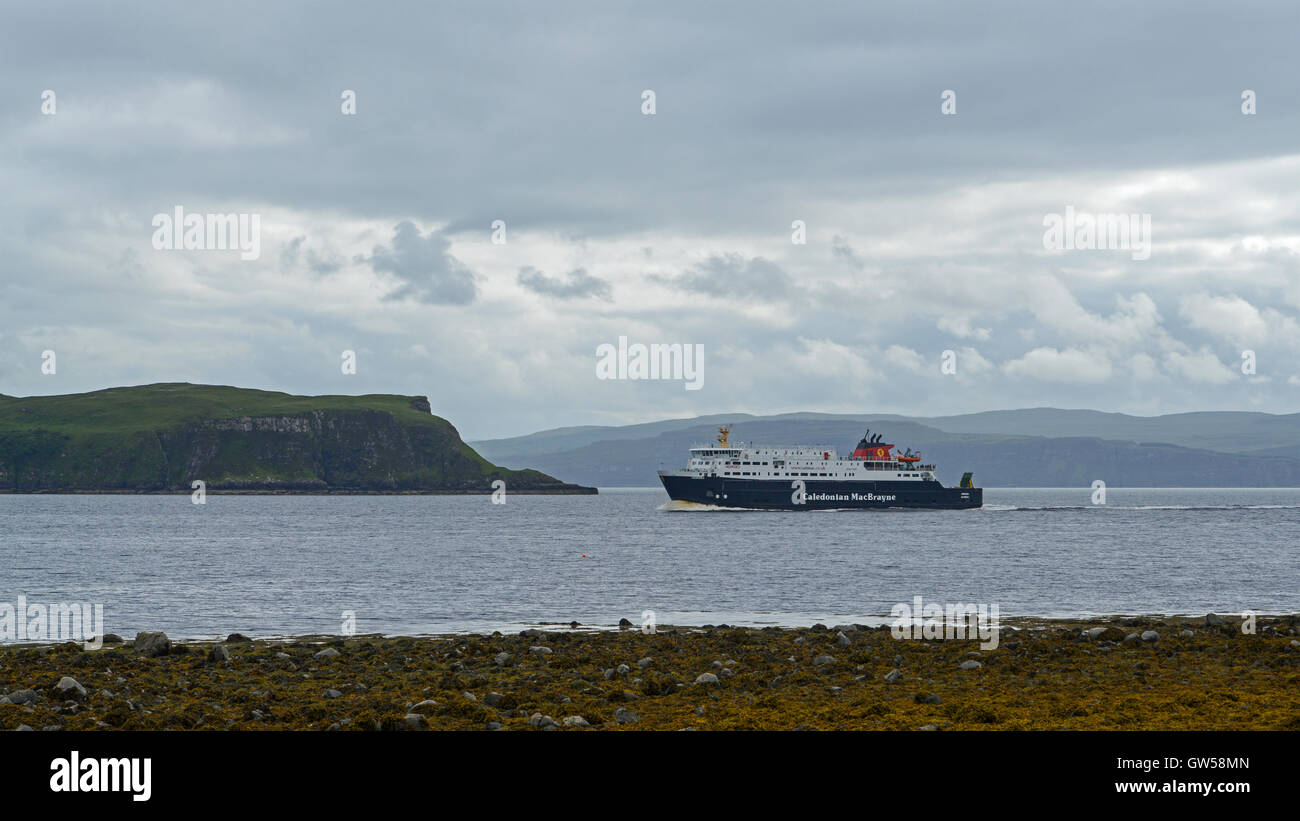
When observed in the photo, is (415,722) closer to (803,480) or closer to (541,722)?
(541,722)

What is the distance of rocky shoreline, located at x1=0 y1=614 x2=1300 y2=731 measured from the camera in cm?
1875

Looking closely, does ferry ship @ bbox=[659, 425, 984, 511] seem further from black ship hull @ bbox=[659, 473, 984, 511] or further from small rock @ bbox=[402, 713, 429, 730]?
small rock @ bbox=[402, 713, 429, 730]

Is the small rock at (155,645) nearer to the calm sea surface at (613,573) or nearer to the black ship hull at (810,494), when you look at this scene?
the calm sea surface at (613,573)

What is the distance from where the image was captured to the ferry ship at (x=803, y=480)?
17838cm

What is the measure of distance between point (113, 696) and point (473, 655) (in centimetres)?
978

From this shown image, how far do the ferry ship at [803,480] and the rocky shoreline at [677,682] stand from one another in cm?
14364

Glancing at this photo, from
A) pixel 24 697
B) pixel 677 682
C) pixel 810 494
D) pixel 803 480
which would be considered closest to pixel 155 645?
pixel 24 697

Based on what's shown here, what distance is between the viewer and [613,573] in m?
72.4

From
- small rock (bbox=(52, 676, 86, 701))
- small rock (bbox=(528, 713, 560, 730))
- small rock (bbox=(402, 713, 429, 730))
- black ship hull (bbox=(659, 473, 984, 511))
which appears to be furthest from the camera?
black ship hull (bbox=(659, 473, 984, 511))

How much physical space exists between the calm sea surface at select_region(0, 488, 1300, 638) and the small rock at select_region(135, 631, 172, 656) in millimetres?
10082

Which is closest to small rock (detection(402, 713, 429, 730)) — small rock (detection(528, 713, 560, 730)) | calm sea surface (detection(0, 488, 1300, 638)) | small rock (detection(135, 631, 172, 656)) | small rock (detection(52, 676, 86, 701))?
small rock (detection(528, 713, 560, 730))
